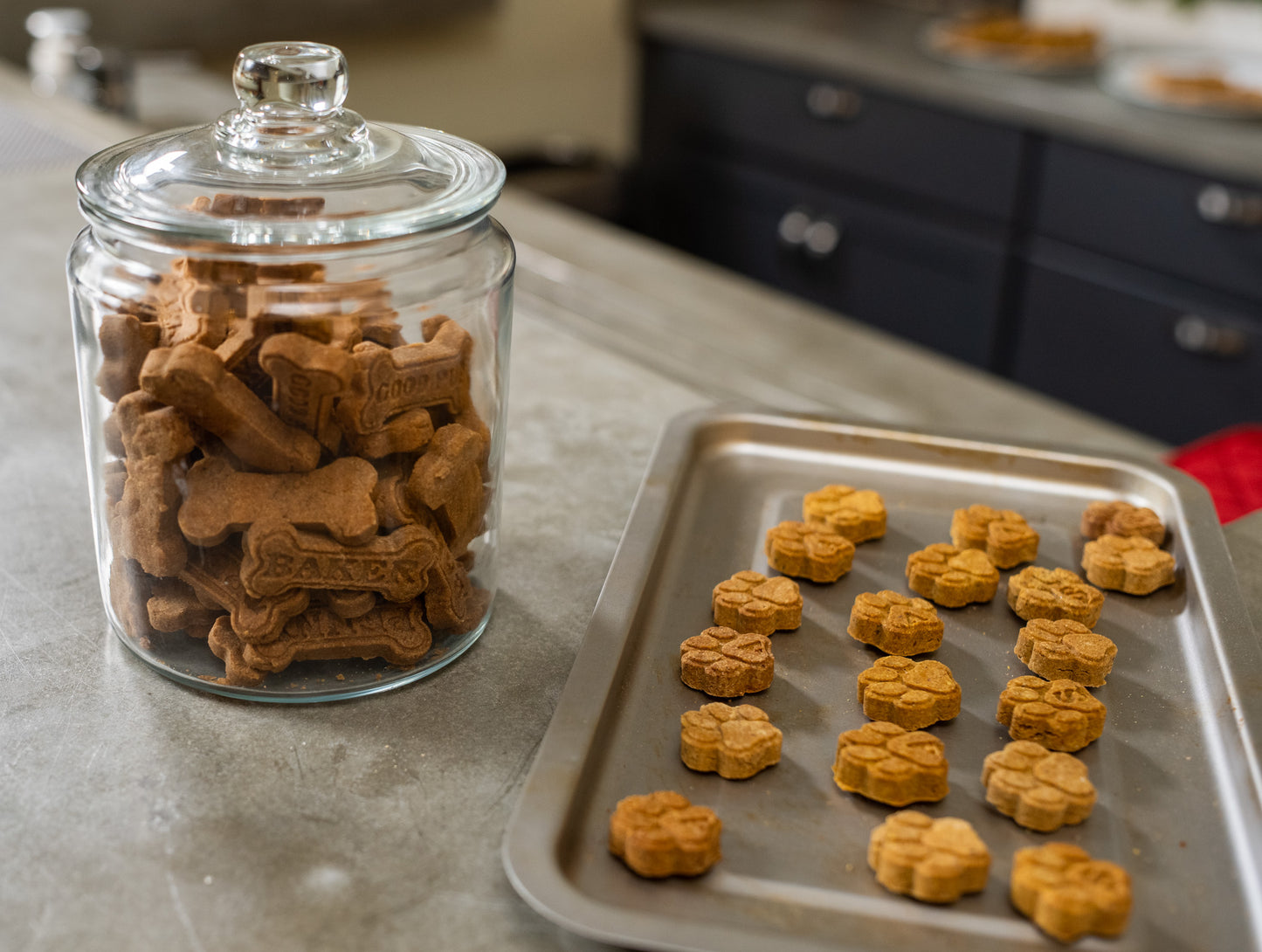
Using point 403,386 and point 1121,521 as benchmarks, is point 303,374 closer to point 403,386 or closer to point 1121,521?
point 403,386

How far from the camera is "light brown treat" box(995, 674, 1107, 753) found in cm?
67

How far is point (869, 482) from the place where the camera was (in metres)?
0.96

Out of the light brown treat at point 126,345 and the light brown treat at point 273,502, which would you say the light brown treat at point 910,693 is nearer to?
the light brown treat at point 273,502

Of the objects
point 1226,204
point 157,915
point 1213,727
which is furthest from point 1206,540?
point 1226,204

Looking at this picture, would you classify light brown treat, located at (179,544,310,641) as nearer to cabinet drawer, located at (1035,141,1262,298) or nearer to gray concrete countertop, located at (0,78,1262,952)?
gray concrete countertop, located at (0,78,1262,952)

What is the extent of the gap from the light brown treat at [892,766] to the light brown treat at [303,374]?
0.32 metres

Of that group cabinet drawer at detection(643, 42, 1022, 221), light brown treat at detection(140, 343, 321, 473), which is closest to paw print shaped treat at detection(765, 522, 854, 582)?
light brown treat at detection(140, 343, 321, 473)

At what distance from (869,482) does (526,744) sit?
0.40 meters

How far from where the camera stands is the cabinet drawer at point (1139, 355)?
243 cm

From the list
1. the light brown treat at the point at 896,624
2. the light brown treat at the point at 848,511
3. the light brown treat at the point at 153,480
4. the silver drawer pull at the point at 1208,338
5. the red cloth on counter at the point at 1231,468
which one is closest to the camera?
the light brown treat at the point at 153,480

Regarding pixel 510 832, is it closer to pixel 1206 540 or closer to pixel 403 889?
pixel 403 889

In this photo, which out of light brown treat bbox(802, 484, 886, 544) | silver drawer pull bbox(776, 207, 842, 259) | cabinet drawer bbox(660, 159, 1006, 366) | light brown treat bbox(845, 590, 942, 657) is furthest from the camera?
silver drawer pull bbox(776, 207, 842, 259)

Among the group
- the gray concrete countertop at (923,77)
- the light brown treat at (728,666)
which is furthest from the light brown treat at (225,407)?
the gray concrete countertop at (923,77)

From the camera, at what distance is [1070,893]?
1.79 ft
